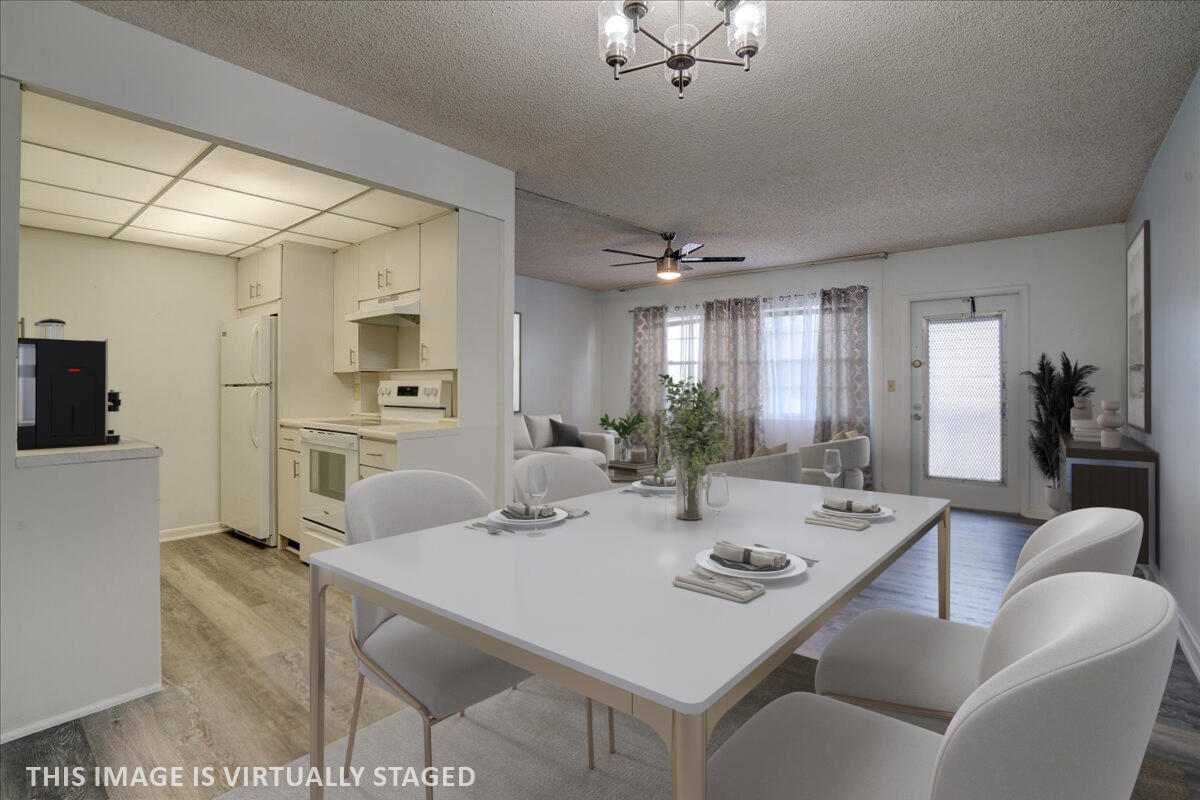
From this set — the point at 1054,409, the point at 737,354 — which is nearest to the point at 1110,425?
the point at 1054,409

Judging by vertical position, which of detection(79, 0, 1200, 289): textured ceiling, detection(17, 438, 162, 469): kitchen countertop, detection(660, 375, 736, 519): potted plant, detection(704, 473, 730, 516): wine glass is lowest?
detection(704, 473, 730, 516): wine glass

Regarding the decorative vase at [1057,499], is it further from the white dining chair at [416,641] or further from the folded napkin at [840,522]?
the white dining chair at [416,641]

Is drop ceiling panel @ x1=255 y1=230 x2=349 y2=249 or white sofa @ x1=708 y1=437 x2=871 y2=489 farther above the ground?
drop ceiling panel @ x1=255 y1=230 x2=349 y2=249

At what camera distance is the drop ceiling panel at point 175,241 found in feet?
13.8

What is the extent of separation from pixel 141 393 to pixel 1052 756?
5.54 metres

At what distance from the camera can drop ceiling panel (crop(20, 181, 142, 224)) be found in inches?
130

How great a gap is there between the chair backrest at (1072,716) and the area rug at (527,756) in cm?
126

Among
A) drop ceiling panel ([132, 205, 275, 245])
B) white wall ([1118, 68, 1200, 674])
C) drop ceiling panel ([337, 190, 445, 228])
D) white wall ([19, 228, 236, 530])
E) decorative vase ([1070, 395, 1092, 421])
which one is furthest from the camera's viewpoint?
decorative vase ([1070, 395, 1092, 421])

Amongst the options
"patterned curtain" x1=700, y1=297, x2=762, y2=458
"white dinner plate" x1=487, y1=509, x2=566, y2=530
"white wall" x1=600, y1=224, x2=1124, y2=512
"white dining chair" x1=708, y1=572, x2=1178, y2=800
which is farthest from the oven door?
"white wall" x1=600, y1=224, x2=1124, y2=512

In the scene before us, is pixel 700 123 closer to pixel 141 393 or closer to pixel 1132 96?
pixel 1132 96

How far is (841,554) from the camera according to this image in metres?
1.45

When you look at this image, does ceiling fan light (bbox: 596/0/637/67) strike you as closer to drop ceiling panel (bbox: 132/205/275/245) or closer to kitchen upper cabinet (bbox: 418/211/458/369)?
kitchen upper cabinet (bbox: 418/211/458/369)

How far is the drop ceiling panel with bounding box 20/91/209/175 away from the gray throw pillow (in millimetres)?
4622

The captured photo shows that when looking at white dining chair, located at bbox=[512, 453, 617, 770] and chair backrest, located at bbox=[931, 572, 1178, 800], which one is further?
white dining chair, located at bbox=[512, 453, 617, 770]
